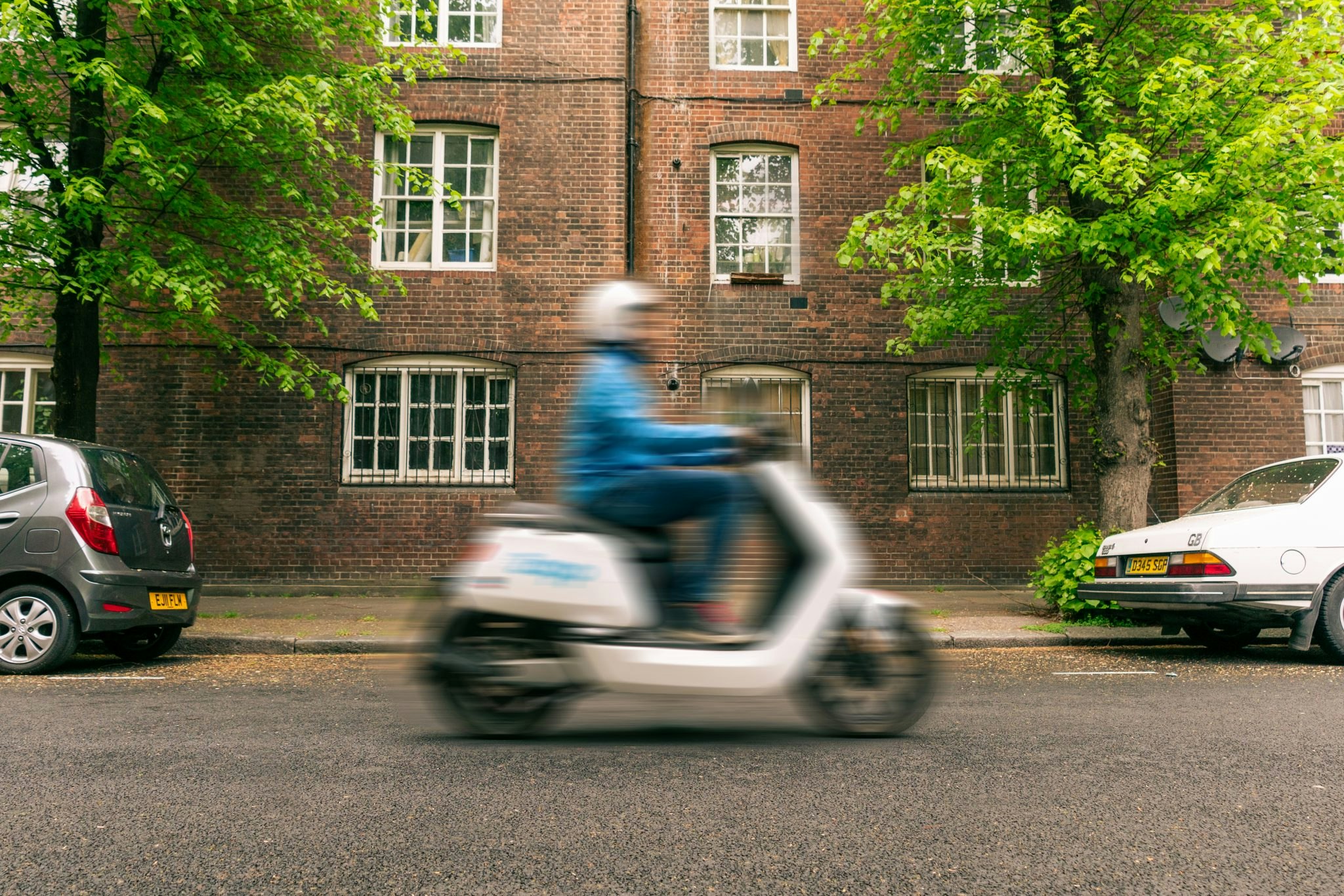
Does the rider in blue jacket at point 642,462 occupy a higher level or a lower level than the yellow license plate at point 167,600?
higher

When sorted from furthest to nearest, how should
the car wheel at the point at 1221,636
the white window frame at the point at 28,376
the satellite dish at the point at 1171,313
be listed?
1. the white window frame at the point at 28,376
2. the satellite dish at the point at 1171,313
3. the car wheel at the point at 1221,636

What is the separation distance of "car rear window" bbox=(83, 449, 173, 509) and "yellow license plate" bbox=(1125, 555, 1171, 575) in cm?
799

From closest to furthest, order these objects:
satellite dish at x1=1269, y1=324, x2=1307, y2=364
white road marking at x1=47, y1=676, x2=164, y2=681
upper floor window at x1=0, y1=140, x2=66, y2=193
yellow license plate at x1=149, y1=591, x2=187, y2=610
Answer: white road marking at x1=47, y1=676, x2=164, y2=681
yellow license plate at x1=149, y1=591, x2=187, y2=610
upper floor window at x1=0, y1=140, x2=66, y2=193
satellite dish at x1=1269, y1=324, x2=1307, y2=364

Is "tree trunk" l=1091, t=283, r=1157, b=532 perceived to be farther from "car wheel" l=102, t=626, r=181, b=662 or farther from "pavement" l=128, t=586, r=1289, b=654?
"car wheel" l=102, t=626, r=181, b=662

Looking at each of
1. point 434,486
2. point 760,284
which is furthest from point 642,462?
point 760,284

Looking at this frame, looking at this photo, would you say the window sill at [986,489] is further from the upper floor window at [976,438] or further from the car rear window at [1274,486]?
the car rear window at [1274,486]

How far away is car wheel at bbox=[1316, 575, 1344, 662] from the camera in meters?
7.32

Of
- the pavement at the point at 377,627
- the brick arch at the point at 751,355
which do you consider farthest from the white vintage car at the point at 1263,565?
the brick arch at the point at 751,355

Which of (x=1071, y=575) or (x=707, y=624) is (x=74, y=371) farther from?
(x=1071, y=575)

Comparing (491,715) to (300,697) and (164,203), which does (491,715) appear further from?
(164,203)

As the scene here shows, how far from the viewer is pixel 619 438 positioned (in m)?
4.21

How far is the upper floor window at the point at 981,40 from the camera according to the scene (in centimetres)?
1029

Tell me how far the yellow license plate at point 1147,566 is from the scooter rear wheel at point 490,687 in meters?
5.48

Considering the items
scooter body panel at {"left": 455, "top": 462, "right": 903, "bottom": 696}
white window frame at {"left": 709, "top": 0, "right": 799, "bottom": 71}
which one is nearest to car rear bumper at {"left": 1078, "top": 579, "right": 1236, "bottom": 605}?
scooter body panel at {"left": 455, "top": 462, "right": 903, "bottom": 696}
